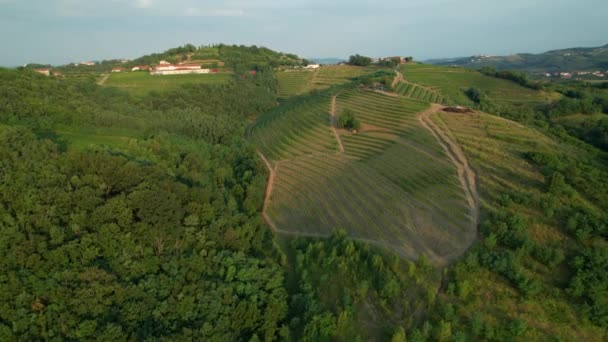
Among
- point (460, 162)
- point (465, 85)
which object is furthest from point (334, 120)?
point (465, 85)

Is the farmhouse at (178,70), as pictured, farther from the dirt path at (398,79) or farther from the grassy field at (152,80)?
the dirt path at (398,79)

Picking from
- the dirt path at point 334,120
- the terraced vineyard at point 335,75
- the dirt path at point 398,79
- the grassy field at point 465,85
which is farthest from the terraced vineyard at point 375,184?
the terraced vineyard at point 335,75

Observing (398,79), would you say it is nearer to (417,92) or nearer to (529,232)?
(417,92)

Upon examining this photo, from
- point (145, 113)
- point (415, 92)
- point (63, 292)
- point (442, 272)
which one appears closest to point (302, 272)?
point (442, 272)

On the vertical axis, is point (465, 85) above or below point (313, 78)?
below

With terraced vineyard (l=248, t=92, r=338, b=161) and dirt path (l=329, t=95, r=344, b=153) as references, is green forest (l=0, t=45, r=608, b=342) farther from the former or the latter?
A: dirt path (l=329, t=95, r=344, b=153)

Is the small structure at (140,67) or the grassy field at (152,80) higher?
the small structure at (140,67)

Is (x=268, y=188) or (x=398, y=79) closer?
(x=268, y=188)
